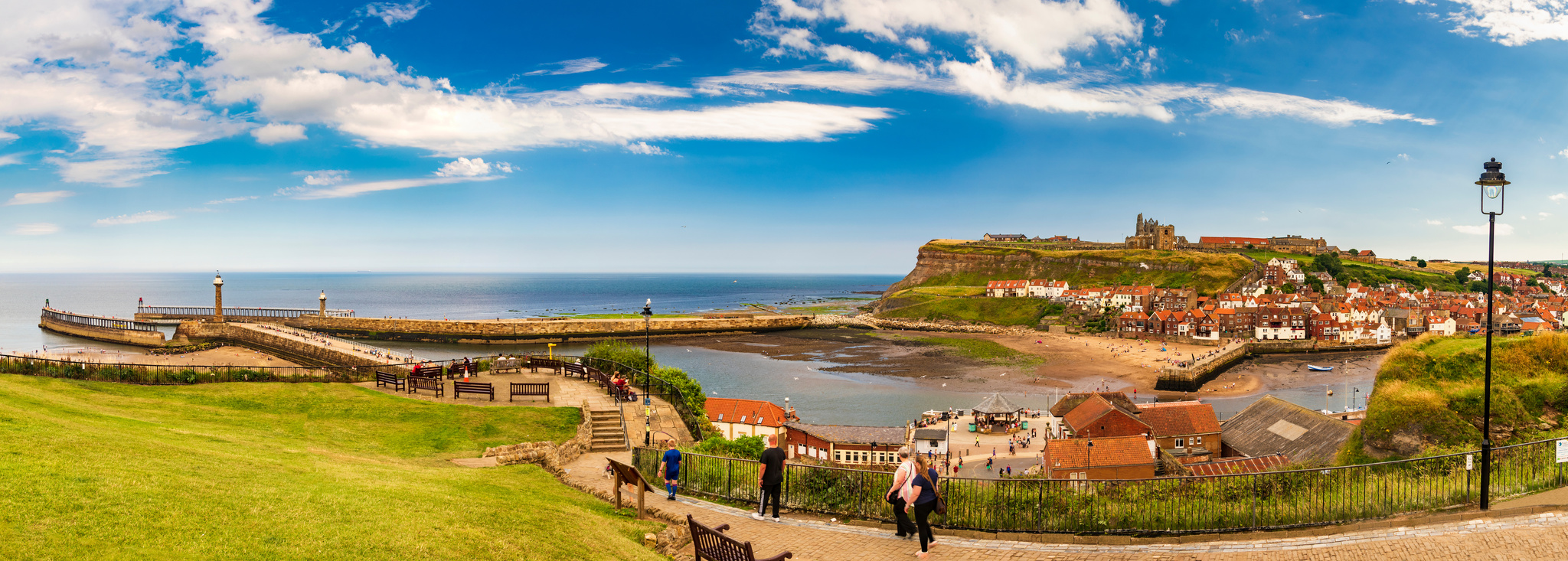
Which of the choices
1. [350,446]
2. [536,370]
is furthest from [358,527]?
[536,370]

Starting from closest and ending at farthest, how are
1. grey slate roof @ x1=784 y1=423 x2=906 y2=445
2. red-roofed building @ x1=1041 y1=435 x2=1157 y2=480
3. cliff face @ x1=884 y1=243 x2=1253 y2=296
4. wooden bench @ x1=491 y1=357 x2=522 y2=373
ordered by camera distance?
red-roofed building @ x1=1041 y1=435 x2=1157 y2=480 < wooden bench @ x1=491 y1=357 x2=522 y2=373 < grey slate roof @ x1=784 y1=423 x2=906 y2=445 < cliff face @ x1=884 y1=243 x2=1253 y2=296

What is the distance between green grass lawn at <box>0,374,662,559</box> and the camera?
6375 millimetres

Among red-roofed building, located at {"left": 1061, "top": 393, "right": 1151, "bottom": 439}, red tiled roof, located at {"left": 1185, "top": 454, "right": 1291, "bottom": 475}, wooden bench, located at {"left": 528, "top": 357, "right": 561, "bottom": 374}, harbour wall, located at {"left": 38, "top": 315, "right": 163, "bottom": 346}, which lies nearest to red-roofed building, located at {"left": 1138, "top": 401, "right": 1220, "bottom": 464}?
red-roofed building, located at {"left": 1061, "top": 393, "right": 1151, "bottom": 439}

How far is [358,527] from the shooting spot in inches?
290

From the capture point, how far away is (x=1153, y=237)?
167 metres

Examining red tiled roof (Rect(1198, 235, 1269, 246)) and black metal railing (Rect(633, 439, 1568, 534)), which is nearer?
black metal railing (Rect(633, 439, 1568, 534))

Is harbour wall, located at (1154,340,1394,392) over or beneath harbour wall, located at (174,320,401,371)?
beneath

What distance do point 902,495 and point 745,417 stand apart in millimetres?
29565

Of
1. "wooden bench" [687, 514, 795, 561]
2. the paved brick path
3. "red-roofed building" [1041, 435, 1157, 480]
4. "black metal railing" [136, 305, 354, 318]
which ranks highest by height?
"wooden bench" [687, 514, 795, 561]

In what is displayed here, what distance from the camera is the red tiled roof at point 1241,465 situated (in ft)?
86.5

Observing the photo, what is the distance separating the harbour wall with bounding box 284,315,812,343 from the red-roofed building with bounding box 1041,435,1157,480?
5827cm

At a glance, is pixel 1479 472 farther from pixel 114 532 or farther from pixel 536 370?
pixel 536 370

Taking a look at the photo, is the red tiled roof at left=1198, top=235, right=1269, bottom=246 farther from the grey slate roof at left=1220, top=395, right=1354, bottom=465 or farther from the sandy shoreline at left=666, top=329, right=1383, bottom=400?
the grey slate roof at left=1220, top=395, right=1354, bottom=465

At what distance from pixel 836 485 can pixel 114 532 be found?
8.34 m
